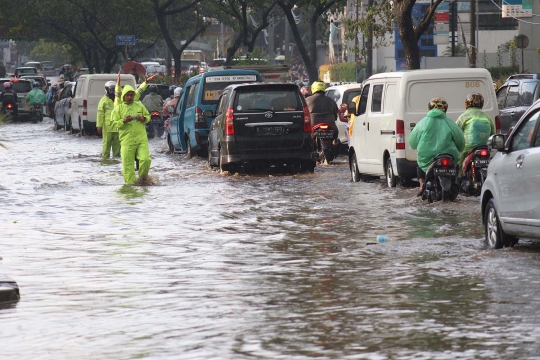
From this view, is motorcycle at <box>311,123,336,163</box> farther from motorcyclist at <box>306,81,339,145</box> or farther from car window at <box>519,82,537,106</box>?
car window at <box>519,82,537,106</box>

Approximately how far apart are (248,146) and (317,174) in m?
1.54

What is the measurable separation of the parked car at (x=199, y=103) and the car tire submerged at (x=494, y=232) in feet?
44.5

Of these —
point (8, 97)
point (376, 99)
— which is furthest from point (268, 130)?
point (8, 97)

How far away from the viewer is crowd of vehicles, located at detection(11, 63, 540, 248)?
11.5m

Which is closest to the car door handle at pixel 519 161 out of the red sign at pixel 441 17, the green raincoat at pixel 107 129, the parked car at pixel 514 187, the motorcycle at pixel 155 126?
the parked car at pixel 514 187

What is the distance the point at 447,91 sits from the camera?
18.2m

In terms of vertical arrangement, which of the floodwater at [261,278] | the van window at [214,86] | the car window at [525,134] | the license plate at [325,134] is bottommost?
the floodwater at [261,278]

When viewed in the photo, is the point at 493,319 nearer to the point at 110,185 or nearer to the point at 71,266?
the point at 71,266

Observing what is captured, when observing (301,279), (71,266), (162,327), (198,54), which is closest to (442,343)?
(162,327)

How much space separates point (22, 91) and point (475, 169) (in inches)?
1616

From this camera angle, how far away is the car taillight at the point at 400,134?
1808cm

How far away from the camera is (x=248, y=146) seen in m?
22.0

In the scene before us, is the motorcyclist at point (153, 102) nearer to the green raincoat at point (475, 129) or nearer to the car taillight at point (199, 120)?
the car taillight at point (199, 120)

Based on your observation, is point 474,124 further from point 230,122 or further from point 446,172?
point 230,122
